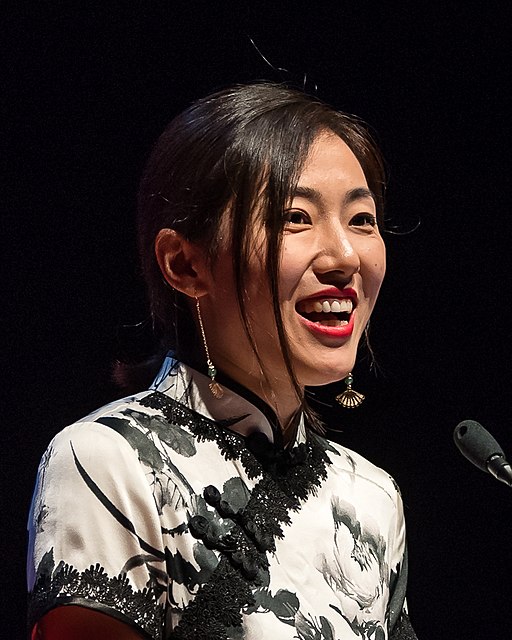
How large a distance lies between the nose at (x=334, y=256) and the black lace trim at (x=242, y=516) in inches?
9.6

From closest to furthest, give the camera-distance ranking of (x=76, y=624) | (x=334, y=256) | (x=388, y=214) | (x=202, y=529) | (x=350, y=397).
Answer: (x=76, y=624) → (x=202, y=529) → (x=334, y=256) → (x=350, y=397) → (x=388, y=214)

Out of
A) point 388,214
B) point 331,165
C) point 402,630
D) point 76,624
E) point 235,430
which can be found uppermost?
point 331,165

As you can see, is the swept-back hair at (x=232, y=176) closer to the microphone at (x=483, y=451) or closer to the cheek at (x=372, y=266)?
the cheek at (x=372, y=266)

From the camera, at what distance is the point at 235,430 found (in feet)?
5.28

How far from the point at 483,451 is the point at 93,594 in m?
0.49

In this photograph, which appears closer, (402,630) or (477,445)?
(477,445)

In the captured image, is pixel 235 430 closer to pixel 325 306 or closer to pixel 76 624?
pixel 325 306

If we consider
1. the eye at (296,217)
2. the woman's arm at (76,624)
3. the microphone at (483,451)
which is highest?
the eye at (296,217)

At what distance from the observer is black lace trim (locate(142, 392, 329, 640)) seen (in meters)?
1.43

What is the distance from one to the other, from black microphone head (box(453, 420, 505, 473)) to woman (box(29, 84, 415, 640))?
0.71ft

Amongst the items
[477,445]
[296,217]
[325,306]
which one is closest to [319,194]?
[296,217]

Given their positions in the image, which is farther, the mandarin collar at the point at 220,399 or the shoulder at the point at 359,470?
the shoulder at the point at 359,470

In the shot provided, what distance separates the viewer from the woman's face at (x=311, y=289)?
5.14 ft

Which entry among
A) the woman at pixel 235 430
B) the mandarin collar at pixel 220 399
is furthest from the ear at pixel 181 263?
the mandarin collar at pixel 220 399
